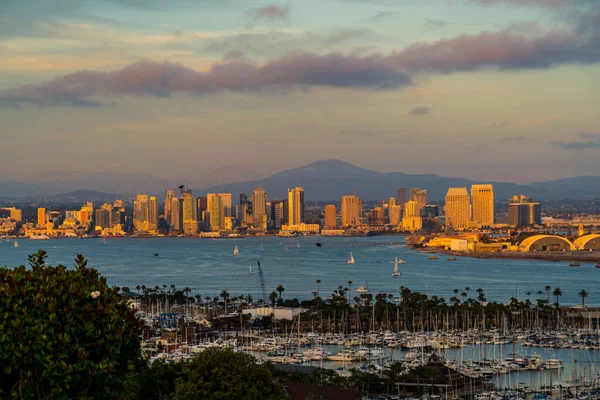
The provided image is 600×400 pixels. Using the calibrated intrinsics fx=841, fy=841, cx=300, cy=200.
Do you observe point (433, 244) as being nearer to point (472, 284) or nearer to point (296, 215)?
point (472, 284)

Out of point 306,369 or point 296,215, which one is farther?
point 296,215

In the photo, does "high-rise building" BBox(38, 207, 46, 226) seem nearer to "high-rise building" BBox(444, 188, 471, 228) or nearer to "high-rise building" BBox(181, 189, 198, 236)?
"high-rise building" BBox(181, 189, 198, 236)

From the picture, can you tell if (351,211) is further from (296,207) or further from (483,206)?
(483,206)

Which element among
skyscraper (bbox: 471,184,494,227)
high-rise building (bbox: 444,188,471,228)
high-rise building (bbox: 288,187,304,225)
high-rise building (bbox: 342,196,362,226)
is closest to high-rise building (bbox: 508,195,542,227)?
skyscraper (bbox: 471,184,494,227)

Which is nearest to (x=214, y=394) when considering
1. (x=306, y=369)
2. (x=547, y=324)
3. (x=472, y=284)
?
(x=306, y=369)

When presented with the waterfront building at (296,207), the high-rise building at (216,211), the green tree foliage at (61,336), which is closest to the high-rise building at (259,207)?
the waterfront building at (296,207)

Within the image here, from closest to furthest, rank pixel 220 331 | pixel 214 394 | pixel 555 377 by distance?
pixel 214 394, pixel 555 377, pixel 220 331
